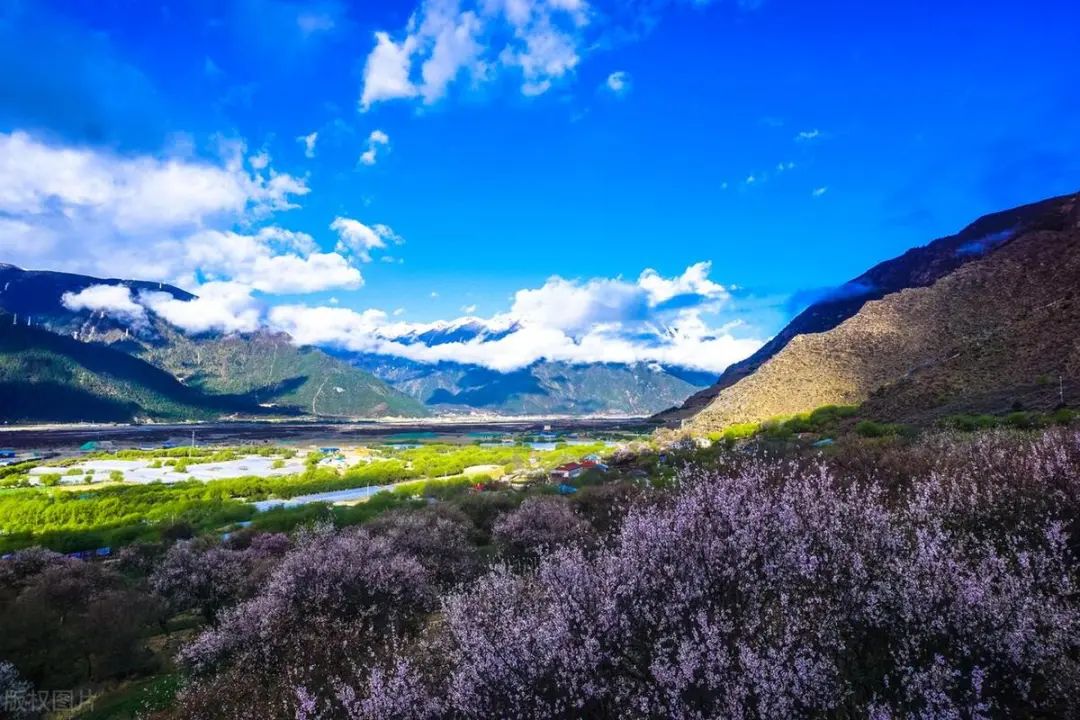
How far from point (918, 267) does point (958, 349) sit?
79.1m

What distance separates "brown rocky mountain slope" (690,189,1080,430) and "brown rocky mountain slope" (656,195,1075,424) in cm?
256

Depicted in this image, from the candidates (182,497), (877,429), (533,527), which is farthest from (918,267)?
(182,497)

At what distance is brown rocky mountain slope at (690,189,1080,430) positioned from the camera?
151 ft

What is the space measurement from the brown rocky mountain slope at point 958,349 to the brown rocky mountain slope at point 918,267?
8.39 feet

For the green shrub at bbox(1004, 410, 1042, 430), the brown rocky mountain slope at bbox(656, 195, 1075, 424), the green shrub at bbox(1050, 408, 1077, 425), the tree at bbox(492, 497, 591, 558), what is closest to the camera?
the tree at bbox(492, 497, 591, 558)

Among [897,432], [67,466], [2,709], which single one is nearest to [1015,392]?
[897,432]

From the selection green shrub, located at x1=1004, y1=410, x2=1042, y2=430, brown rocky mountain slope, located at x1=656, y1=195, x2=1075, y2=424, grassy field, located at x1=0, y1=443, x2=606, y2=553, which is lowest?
grassy field, located at x1=0, y1=443, x2=606, y2=553

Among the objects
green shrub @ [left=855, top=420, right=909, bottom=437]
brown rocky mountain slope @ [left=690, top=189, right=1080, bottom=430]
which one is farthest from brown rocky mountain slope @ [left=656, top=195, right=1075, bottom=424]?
green shrub @ [left=855, top=420, right=909, bottom=437]

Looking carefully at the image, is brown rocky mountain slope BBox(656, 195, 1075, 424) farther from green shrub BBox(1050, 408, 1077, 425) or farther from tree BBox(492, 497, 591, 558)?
tree BBox(492, 497, 591, 558)

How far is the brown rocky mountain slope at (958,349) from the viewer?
46.2 metres

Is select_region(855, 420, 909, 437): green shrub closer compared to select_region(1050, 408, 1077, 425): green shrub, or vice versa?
select_region(1050, 408, 1077, 425): green shrub

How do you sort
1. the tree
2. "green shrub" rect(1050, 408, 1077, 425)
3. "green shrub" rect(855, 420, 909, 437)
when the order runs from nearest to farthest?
the tree → "green shrub" rect(1050, 408, 1077, 425) → "green shrub" rect(855, 420, 909, 437)

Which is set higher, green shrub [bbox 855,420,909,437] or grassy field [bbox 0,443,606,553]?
green shrub [bbox 855,420,909,437]

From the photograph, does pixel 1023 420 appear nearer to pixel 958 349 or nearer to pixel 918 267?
pixel 958 349
